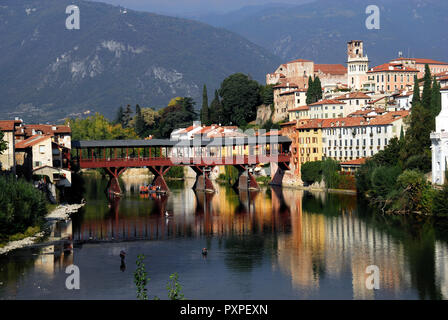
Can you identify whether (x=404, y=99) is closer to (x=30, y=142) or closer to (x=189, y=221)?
(x=189, y=221)

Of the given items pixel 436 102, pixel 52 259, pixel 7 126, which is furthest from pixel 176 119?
pixel 52 259

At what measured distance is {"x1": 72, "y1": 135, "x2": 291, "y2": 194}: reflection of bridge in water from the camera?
311 feet

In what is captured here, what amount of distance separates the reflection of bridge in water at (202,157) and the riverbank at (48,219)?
15260 millimetres

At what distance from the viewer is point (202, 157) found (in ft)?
329

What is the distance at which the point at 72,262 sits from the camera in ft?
159

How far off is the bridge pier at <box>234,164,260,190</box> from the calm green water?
64.7 ft

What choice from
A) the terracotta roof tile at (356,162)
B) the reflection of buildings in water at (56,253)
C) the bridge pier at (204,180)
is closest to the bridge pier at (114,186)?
the bridge pier at (204,180)

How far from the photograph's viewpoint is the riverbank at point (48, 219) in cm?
5210

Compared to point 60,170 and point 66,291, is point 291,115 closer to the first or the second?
point 60,170

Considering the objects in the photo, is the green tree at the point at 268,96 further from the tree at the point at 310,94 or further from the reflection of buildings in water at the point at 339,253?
the reflection of buildings in water at the point at 339,253

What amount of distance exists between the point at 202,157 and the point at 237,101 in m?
42.0

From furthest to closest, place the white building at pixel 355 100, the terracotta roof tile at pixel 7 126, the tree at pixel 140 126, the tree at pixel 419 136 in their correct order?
1. the tree at pixel 140 126
2. the white building at pixel 355 100
3. the tree at pixel 419 136
4. the terracotta roof tile at pixel 7 126

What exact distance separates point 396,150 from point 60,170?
3621cm

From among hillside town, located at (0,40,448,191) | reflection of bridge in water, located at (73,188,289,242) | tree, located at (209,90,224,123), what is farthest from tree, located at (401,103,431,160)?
tree, located at (209,90,224,123)
